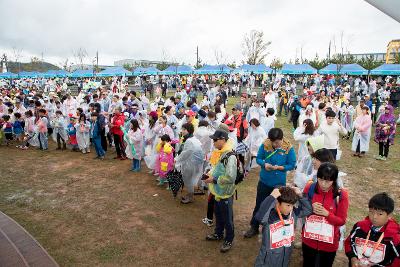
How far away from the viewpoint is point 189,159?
5699 millimetres

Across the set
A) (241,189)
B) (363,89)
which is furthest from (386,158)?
(363,89)

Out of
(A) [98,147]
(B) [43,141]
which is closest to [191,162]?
(A) [98,147]

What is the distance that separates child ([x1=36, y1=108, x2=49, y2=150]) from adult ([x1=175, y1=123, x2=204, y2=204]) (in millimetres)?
6438

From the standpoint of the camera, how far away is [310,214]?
10.00 ft

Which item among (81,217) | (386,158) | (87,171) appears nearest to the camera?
(81,217)

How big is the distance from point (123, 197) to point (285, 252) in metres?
4.05

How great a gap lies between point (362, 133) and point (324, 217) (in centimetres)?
698

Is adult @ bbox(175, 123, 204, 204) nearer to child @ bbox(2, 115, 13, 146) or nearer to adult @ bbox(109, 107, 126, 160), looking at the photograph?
adult @ bbox(109, 107, 126, 160)

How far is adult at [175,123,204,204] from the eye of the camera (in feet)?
18.3

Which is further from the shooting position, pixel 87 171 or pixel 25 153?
pixel 25 153

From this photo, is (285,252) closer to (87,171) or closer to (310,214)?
(310,214)

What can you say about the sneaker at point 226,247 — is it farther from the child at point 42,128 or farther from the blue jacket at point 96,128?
the child at point 42,128

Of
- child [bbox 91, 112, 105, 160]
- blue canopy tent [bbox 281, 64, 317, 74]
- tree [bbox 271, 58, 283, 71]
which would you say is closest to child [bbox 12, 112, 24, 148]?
child [bbox 91, 112, 105, 160]

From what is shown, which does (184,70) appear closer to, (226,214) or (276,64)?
(276,64)
